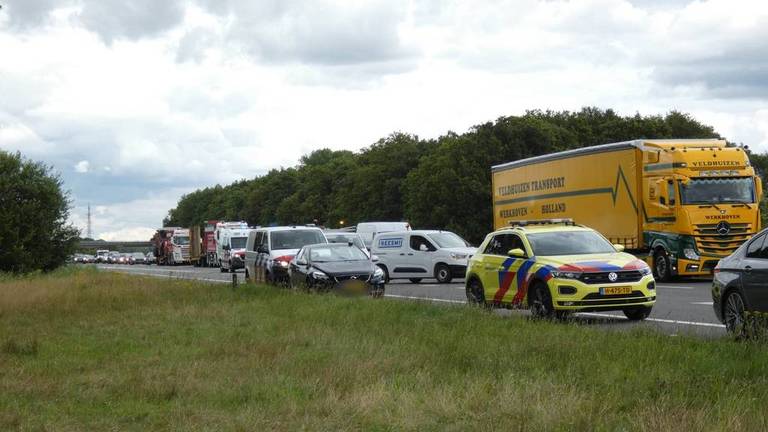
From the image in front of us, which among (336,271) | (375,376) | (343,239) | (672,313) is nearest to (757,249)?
(375,376)

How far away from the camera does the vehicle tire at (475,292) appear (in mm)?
19703

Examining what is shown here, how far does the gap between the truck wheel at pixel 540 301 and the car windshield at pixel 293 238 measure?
43.2ft

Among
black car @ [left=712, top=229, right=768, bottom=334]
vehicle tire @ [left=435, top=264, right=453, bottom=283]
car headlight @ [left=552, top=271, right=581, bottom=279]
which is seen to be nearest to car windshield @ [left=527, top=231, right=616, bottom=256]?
car headlight @ [left=552, top=271, right=581, bottom=279]

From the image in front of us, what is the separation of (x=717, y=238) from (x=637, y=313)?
1308 cm

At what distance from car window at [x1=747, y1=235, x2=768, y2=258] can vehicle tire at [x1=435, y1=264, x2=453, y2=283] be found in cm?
2155

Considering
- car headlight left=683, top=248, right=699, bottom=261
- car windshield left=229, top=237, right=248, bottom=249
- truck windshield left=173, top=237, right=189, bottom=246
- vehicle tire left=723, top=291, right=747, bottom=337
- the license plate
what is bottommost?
vehicle tire left=723, top=291, right=747, bottom=337

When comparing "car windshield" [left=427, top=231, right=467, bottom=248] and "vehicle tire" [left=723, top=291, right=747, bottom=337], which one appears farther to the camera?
"car windshield" [left=427, top=231, right=467, bottom=248]

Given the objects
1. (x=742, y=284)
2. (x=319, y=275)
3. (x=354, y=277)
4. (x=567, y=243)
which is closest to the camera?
(x=742, y=284)

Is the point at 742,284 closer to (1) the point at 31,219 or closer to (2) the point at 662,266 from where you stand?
(2) the point at 662,266

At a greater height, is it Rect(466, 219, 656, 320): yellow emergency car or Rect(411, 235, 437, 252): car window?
Rect(411, 235, 437, 252): car window

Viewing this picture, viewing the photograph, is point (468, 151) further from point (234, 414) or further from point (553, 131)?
point (234, 414)

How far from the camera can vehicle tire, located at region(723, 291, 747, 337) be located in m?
13.6

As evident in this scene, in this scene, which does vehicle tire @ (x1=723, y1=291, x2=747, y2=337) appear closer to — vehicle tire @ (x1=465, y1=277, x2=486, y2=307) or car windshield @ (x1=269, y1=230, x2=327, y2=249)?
vehicle tire @ (x1=465, y1=277, x2=486, y2=307)

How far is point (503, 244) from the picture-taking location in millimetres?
19297
